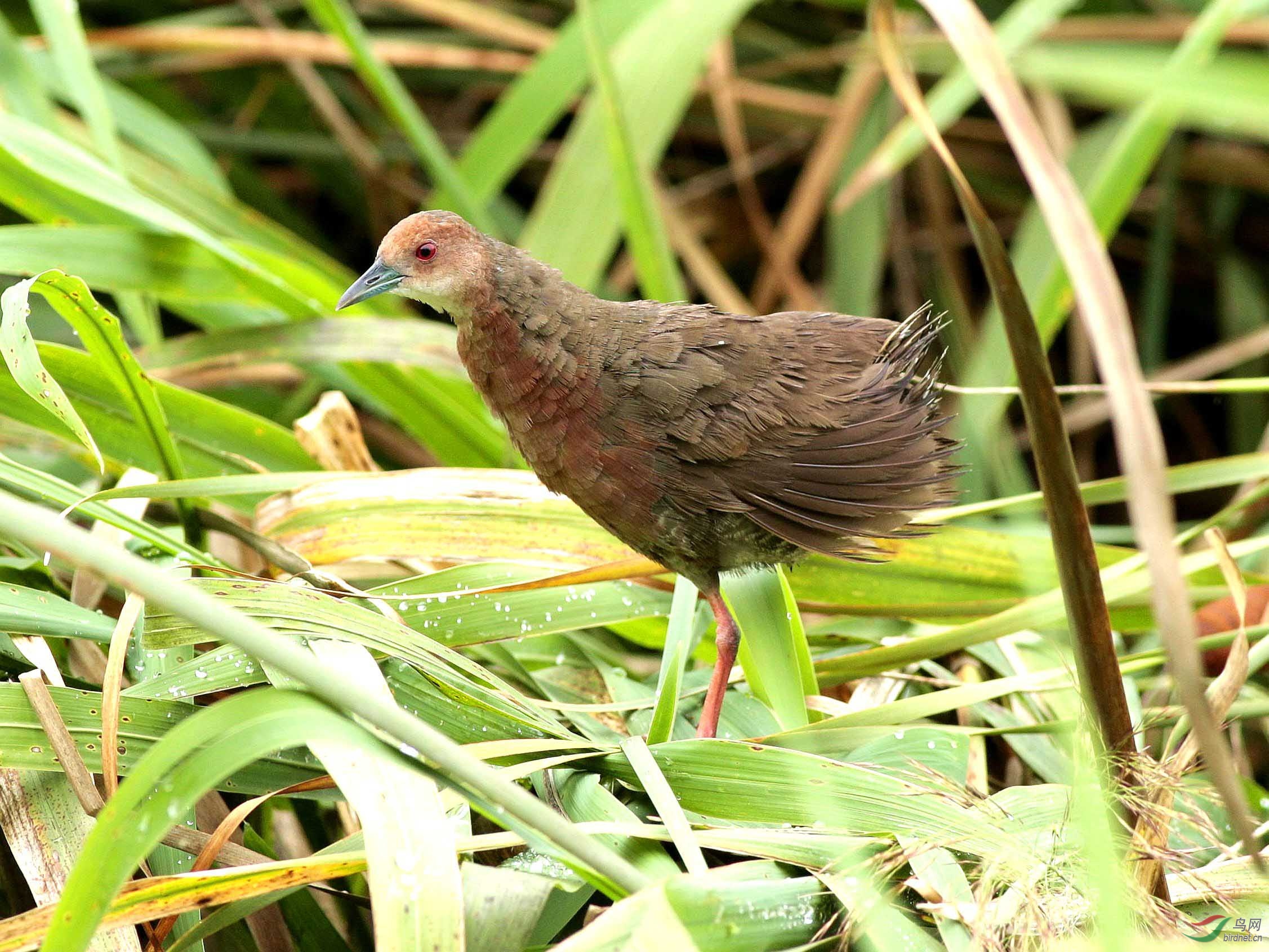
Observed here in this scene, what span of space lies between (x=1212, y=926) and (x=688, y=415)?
2.99ft

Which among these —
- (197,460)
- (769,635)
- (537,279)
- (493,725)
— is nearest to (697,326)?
(537,279)

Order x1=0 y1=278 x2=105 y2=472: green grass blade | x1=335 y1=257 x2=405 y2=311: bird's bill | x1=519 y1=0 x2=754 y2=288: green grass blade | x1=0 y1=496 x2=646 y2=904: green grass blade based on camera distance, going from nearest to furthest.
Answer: x1=0 y1=496 x2=646 y2=904: green grass blade, x1=0 y1=278 x2=105 y2=472: green grass blade, x1=335 y1=257 x2=405 y2=311: bird's bill, x1=519 y1=0 x2=754 y2=288: green grass blade

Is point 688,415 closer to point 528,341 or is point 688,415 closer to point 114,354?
point 528,341

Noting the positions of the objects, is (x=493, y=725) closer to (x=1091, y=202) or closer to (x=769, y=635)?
(x=769, y=635)

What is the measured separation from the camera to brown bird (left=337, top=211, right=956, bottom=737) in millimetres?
1675

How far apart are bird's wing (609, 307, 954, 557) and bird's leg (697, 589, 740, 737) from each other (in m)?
0.19

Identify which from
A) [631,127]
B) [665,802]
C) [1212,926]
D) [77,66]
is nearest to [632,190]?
[631,127]

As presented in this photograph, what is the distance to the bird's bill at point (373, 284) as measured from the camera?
1.76m

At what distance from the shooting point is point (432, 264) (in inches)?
68.3

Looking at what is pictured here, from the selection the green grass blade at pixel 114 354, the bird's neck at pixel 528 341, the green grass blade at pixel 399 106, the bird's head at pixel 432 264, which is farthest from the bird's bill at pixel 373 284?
the green grass blade at pixel 399 106

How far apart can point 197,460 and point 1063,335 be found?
2.68 metres

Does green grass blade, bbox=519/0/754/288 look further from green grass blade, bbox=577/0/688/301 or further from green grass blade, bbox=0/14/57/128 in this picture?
green grass blade, bbox=0/14/57/128

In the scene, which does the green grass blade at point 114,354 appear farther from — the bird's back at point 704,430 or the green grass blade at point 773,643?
the green grass blade at point 773,643

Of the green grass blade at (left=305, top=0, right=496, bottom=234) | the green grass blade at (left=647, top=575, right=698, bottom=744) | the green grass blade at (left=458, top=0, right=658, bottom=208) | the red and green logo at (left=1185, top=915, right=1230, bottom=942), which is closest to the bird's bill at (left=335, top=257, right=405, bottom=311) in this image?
the green grass blade at (left=647, top=575, right=698, bottom=744)
